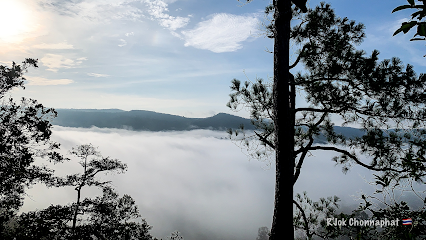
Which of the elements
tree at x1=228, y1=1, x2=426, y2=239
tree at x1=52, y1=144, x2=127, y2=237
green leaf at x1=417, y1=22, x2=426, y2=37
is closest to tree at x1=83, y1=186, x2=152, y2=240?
tree at x1=52, y1=144, x2=127, y2=237

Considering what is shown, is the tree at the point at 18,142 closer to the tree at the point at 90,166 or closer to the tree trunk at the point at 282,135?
the tree at the point at 90,166

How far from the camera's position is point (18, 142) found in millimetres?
6332

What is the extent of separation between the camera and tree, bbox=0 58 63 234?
6039 mm

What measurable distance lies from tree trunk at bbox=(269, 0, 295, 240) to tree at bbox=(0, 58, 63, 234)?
21.3ft

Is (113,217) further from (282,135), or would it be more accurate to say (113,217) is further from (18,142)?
(282,135)

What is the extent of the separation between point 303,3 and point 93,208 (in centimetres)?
1044

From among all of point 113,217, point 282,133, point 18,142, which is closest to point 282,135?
point 282,133

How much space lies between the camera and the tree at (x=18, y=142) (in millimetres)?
6039

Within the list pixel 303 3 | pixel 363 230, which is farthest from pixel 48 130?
pixel 363 230

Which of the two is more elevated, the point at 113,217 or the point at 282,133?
the point at 282,133

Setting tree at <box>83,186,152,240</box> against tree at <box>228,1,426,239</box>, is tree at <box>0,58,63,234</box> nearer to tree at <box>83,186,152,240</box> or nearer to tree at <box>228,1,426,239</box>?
tree at <box>83,186,152,240</box>

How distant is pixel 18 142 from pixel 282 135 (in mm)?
7399

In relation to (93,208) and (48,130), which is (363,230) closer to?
(48,130)

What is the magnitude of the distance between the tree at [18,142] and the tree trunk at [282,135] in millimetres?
6497
